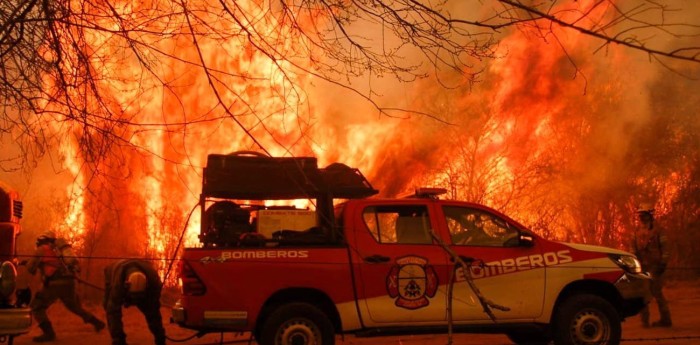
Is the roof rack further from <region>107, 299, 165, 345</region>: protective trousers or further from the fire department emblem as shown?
<region>107, 299, 165, 345</region>: protective trousers

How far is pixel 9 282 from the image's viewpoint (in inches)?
219

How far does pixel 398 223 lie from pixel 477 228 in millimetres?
828

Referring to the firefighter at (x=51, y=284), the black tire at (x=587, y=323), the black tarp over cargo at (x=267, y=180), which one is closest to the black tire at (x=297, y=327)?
the black tarp over cargo at (x=267, y=180)

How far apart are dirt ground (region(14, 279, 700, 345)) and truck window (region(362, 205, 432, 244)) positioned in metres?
1.31

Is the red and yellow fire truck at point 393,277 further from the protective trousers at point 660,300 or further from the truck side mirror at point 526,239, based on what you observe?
the protective trousers at point 660,300

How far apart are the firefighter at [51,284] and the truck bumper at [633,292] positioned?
23.2 ft

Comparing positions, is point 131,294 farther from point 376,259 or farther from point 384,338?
point 384,338

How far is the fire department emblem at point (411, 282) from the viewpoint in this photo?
650cm

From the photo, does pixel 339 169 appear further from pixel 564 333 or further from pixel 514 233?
pixel 564 333

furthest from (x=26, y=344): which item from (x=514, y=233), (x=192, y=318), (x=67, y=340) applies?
(x=514, y=233)

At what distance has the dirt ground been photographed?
8383 mm

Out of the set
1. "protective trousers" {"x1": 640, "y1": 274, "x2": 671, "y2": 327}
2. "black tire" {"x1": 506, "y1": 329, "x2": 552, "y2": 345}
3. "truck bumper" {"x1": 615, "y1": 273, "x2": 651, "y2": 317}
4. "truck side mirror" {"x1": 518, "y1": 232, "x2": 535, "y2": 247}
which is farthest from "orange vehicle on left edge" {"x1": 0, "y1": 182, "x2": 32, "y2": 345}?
"protective trousers" {"x1": 640, "y1": 274, "x2": 671, "y2": 327}

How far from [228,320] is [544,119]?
1336 cm

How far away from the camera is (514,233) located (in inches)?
274
